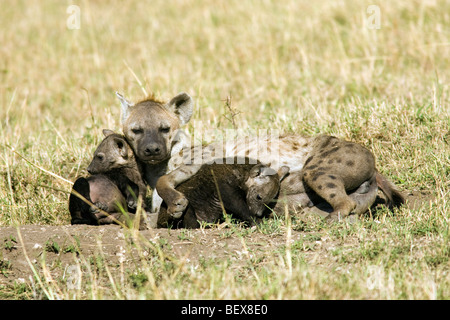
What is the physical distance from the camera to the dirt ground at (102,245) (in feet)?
13.1

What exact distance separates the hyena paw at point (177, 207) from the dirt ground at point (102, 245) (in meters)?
0.15

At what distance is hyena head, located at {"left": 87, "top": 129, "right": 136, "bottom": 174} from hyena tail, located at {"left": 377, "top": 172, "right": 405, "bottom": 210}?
1989 millimetres

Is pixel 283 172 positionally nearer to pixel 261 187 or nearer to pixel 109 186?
pixel 261 187

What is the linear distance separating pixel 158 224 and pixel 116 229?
37 centimetres

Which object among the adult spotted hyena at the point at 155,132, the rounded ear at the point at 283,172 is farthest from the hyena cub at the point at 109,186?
the rounded ear at the point at 283,172

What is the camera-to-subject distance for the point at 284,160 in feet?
16.4

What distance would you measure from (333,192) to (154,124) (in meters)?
1.52

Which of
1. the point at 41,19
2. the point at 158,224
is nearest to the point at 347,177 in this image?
the point at 158,224

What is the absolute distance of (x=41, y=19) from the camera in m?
11.3

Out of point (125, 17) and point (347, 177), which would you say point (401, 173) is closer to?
point (347, 177)

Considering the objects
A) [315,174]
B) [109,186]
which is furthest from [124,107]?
[315,174]

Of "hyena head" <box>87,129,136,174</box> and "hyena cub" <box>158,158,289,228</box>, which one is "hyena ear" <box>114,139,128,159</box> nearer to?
"hyena head" <box>87,129,136,174</box>

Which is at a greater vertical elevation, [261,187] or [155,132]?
[155,132]

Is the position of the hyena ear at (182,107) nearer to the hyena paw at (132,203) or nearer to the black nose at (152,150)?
the black nose at (152,150)
